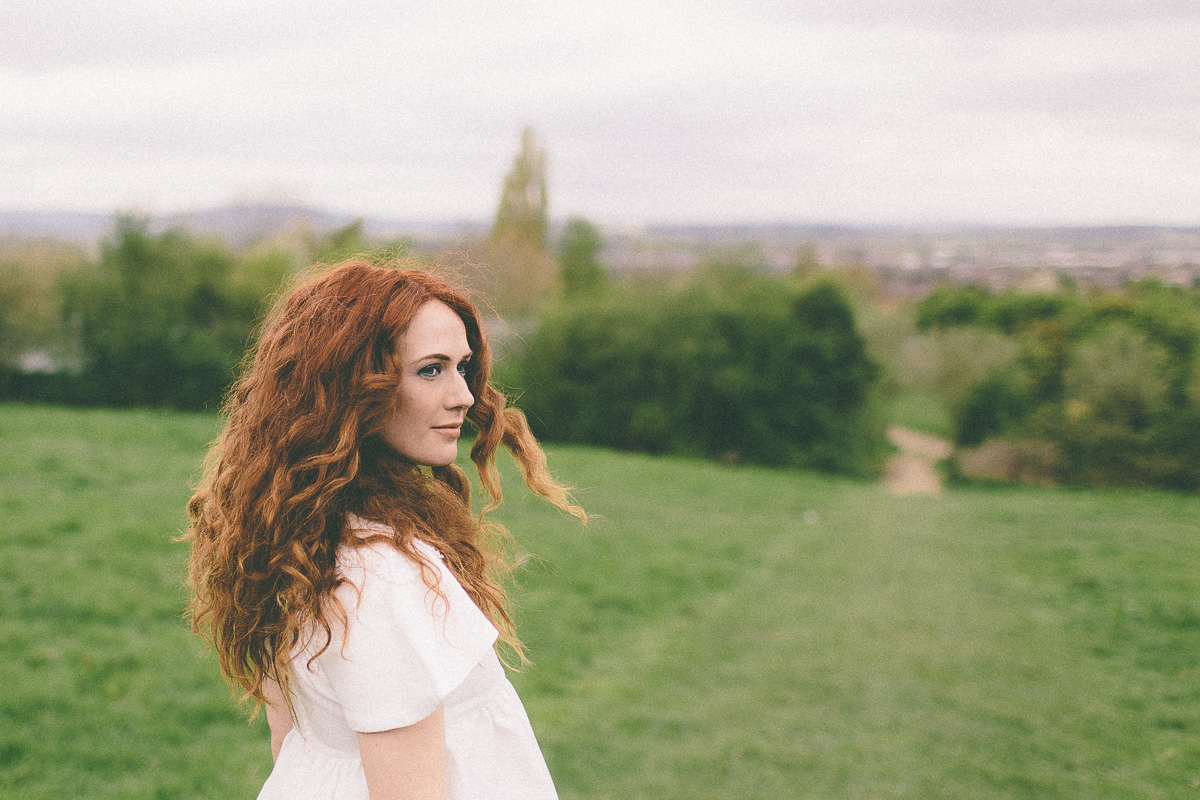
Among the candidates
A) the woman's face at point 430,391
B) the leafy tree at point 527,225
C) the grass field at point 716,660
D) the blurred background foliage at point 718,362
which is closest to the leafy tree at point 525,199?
the leafy tree at point 527,225

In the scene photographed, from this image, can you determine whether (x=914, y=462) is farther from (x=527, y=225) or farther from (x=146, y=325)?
(x=146, y=325)

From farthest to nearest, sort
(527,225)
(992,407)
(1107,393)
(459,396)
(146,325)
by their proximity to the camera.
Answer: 1. (527,225)
2. (992,407)
3. (1107,393)
4. (146,325)
5. (459,396)

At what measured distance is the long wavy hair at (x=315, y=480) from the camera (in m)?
1.39

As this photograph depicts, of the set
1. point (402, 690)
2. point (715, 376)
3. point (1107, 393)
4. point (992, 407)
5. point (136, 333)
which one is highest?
point (402, 690)

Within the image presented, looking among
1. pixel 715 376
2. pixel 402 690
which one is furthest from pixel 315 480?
pixel 715 376

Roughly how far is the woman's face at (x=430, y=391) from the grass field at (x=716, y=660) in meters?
1.44

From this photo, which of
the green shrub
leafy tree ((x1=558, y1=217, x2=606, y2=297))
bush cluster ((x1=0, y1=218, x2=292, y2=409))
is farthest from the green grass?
bush cluster ((x1=0, y1=218, x2=292, y2=409))

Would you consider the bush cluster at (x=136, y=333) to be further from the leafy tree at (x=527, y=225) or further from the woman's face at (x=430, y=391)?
the woman's face at (x=430, y=391)

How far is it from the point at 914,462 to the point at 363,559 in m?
35.6

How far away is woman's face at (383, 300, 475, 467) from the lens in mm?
1514

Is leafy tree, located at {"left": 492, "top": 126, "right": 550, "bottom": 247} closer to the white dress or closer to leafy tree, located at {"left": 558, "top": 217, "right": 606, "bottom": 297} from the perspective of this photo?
leafy tree, located at {"left": 558, "top": 217, "right": 606, "bottom": 297}

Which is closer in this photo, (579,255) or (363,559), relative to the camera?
(363,559)

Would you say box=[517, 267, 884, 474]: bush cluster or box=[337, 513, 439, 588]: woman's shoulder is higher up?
box=[337, 513, 439, 588]: woman's shoulder

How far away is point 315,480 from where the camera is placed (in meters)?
1.44
